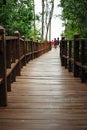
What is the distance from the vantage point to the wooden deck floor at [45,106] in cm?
455

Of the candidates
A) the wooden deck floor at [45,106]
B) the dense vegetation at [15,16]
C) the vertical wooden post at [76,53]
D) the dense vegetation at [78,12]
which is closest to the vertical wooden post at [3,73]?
the wooden deck floor at [45,106]

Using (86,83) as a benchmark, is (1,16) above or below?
above

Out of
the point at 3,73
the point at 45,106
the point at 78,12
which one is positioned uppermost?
the point at 78,12

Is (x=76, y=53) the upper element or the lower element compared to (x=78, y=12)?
lower

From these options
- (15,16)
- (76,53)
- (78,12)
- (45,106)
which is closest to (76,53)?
(76,53)

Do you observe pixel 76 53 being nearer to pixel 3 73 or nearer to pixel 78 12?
→ pixel 78 12

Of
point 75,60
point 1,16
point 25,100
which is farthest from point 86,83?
point 1,16

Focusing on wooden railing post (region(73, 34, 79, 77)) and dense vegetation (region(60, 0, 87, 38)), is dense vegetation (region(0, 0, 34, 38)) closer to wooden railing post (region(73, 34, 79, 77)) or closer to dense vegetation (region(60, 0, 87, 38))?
dense vegetation (region(60, 0, 87, 38))

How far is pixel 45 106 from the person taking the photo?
565 centimetres

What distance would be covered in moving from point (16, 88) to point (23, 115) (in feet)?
7.93

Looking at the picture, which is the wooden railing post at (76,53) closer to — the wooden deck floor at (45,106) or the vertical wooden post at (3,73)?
the wooden deck floor at (45,106)

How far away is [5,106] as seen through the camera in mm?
5645

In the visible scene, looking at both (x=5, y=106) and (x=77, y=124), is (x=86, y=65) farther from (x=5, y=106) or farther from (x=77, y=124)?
(x=77, y=124)

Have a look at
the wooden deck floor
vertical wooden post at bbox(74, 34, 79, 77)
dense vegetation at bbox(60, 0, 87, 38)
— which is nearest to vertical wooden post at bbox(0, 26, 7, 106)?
the wooden deck floor
